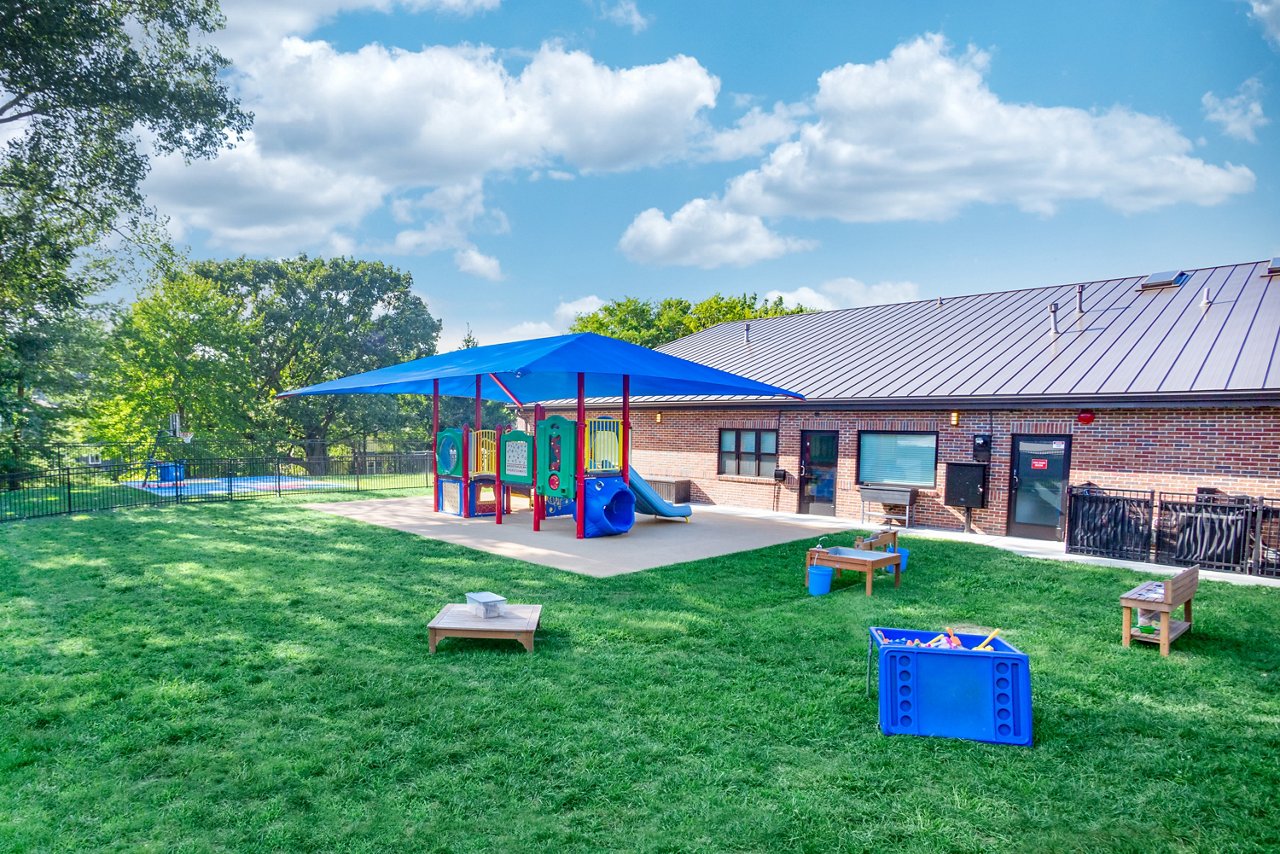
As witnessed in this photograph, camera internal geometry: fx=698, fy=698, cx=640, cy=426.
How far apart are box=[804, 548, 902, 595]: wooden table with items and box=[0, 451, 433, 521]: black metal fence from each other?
15.2 meters

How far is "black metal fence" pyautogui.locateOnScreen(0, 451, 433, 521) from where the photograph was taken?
1576 centimetres

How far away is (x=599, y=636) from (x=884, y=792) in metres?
3.20

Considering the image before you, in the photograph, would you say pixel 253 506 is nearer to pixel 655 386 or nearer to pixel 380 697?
pixel 655 386

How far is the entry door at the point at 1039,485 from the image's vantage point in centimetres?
1226

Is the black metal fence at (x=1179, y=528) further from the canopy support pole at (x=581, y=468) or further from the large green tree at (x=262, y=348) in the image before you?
the large green tree at (x=262, y=348)

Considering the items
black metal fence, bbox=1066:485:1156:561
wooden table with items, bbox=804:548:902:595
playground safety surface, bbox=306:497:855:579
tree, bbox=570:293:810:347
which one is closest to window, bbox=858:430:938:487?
playground safety surface, bbox=306:497:855:579

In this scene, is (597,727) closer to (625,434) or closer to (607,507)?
(607,507)

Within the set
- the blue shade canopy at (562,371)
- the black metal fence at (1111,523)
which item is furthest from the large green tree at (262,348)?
the black metal fence at (1111,523)

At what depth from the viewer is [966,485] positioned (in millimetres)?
12891

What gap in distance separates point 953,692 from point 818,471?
11.2 meters

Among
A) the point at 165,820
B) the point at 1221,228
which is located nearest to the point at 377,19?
the point at 165,820

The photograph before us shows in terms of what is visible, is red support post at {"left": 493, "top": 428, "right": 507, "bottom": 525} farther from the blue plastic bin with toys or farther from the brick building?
the blue plastic bin with toys

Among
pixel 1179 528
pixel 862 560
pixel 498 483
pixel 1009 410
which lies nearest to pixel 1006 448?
pixel 1009 410

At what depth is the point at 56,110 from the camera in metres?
15.7
